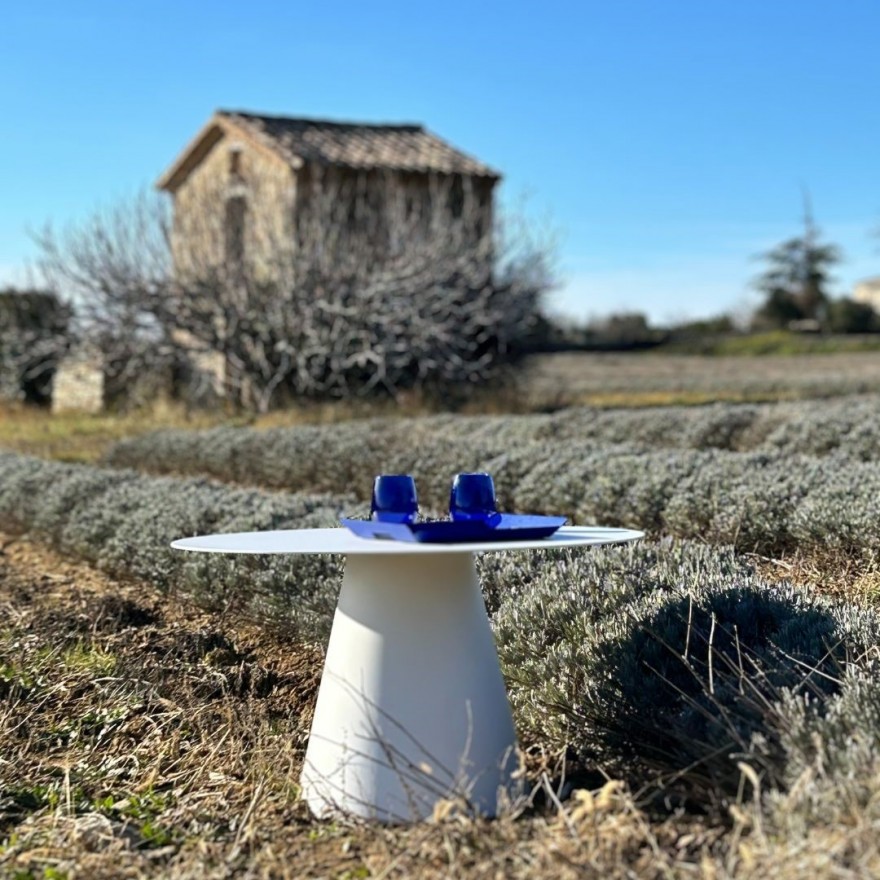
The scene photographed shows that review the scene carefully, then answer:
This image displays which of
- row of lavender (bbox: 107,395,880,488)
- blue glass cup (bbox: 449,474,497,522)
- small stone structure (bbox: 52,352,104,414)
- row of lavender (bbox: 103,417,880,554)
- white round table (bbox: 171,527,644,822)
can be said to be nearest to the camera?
white round table (bbox: 171,527,644,822)

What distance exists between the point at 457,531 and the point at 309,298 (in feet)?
43.0

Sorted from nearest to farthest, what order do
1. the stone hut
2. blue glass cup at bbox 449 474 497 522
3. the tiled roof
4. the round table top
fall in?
the round table top < blue glass cup at bbox 449 474 497 522 < the stone hut < the tiled roof

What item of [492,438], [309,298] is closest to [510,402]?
[309,298]

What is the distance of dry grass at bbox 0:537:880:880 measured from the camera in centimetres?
238

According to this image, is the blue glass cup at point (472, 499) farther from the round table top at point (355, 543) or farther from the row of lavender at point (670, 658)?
the row of lavender at point (670, 658)

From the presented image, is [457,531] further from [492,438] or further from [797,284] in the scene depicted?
[797,284]

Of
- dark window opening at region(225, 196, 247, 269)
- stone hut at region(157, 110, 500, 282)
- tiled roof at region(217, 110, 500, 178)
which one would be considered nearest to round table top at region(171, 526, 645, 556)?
stone hut at region(157, 110, 500, 282)

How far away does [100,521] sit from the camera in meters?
6.57

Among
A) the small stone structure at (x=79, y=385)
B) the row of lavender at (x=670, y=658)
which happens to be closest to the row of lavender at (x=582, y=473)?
the row of lavender at (x=670, y=658)

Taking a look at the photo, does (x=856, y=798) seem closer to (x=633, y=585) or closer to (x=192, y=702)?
(x=633, y=585)

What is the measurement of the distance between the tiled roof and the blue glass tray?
16.5 metres

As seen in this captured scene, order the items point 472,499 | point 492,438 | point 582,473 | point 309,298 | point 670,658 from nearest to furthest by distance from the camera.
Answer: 1. point 472,499
2. point 670,658
3. point 582,473
4. point 492,438
5. point 309,298

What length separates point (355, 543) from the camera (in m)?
2.87

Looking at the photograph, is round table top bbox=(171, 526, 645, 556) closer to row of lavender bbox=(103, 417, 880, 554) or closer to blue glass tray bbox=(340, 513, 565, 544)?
blue glass tray bbox=(340, 513, 565, 544)
